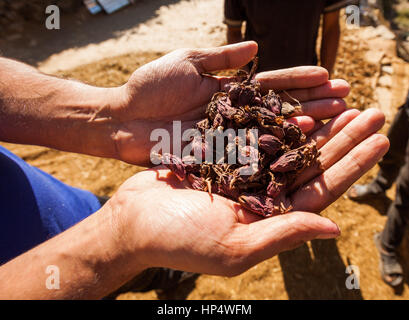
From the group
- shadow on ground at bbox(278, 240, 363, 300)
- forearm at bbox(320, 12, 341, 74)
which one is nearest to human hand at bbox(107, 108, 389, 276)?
shadow on ground at bbox(278, 240, 363, 300)

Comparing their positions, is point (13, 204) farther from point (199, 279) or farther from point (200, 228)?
point (199, 279)

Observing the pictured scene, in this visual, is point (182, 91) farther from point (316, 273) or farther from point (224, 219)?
point (316, 273)

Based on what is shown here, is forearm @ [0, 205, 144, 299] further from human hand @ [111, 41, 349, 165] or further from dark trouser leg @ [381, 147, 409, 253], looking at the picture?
dark trouser leg @ [381, 147, 409, 253]

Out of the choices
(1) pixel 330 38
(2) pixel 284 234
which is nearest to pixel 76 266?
(2) pixel 284 234

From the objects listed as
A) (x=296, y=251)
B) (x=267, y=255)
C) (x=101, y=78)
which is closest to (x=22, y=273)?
(x=267, y=255)

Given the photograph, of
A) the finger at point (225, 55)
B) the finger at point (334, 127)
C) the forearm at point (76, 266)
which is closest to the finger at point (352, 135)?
the finger at point (334, 127)

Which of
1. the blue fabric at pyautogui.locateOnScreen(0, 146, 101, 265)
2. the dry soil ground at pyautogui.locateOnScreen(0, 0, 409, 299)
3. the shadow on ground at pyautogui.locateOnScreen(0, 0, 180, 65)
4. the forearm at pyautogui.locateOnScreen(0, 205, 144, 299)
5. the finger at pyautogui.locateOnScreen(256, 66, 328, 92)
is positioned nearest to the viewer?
the forearm at pyautogui.locateOnScreen(0, 205, 144, 299)
